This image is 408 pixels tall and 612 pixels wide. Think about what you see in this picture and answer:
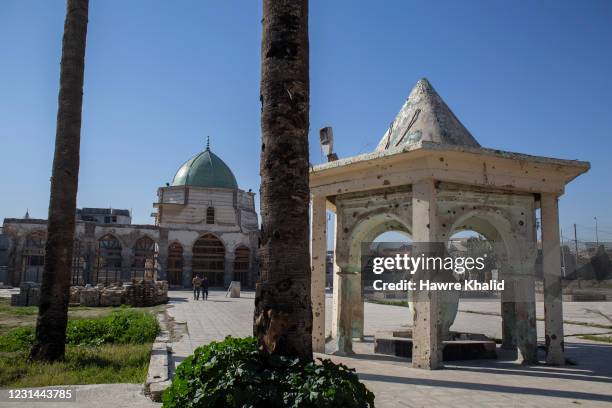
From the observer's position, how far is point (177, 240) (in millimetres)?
36188

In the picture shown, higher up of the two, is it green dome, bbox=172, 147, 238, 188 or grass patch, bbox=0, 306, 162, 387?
green dome, bbox=172, 147, 238, 188

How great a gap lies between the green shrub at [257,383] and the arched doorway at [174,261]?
110 ft

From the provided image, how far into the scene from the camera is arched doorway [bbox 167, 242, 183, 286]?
119ft

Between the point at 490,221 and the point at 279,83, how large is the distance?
208 inches

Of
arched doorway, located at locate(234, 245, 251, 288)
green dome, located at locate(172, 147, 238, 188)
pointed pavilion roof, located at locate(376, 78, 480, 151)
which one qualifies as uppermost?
green dome, located at locate(172, 147, 238, 188)

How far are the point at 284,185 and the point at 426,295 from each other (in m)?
3.90

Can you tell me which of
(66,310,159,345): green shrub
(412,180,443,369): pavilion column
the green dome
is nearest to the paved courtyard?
(412,180,443,369): pavilion column

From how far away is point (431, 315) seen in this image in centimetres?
707

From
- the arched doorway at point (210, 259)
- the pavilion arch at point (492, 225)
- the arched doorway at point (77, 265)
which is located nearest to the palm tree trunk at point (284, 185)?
the pavilion arch at point (492, 225)

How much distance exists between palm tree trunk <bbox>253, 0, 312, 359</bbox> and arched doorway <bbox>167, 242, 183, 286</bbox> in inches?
1316

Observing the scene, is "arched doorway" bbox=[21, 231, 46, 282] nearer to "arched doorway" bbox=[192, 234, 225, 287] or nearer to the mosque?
the mosque

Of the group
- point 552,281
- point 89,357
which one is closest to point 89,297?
point 89,357

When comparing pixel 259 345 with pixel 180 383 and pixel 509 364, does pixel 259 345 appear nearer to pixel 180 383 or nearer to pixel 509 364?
pixel 180 383

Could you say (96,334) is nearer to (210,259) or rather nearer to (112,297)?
(112,297)
